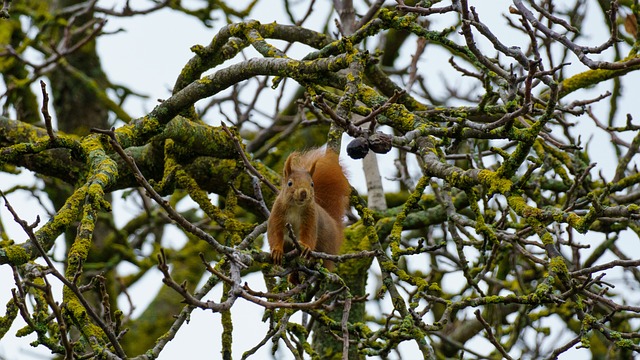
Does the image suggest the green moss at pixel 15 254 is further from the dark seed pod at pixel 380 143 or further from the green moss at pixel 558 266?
the green moss at pixel 558 266

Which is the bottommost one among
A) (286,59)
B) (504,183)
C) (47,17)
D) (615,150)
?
(504,183)

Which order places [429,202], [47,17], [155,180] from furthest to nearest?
[47,17] → [429,202] → [155,180]

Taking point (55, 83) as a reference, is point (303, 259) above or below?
below

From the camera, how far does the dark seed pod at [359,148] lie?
7.77ft

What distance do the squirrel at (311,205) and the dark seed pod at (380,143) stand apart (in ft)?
2.20

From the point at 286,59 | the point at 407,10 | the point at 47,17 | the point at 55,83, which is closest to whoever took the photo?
the point at 407,10

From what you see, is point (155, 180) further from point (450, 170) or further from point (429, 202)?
point (450, 170)

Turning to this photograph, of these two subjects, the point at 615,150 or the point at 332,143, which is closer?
the point at 332,143

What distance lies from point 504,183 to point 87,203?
4.18ft

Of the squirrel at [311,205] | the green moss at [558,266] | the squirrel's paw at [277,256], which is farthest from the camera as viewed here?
the squirrel at [311,205]

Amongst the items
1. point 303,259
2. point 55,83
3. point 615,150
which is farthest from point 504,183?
point 55,83

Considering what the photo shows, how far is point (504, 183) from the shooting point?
2443mm

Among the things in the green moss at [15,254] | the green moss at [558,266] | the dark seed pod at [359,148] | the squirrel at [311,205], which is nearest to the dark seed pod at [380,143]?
the dark seed pod at [359,148]

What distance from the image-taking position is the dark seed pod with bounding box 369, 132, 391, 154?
2379 millimetres
